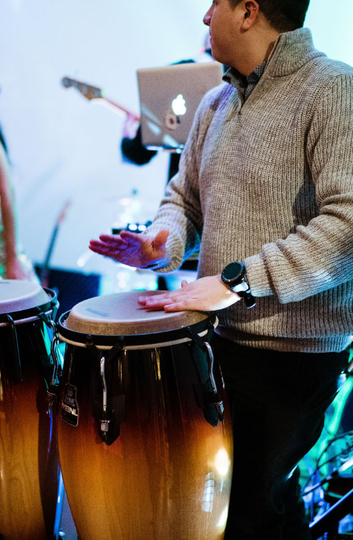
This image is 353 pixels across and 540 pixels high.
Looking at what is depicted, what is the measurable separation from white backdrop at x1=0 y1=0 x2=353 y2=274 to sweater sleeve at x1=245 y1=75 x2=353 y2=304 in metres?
2.14

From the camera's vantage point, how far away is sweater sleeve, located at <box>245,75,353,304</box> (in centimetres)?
84

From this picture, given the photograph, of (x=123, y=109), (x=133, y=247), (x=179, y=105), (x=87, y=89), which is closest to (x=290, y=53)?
(x=133, y=247)

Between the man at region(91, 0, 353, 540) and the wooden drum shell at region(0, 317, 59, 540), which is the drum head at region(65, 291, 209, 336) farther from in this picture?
the wooden drum shell at region(0, 317, 59, 540)

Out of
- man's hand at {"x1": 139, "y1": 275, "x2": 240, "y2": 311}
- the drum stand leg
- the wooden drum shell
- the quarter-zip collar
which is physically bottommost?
the drum stand leg

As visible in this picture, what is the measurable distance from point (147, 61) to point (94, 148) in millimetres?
690

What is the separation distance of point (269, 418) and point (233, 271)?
0.41 meters

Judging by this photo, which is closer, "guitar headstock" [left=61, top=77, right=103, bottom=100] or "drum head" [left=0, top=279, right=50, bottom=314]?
"drum head" [left=0, top=279, right=50, bottom=314]

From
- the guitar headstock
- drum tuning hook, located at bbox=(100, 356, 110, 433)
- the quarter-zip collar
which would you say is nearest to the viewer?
drum tuning hook, located at bbox=(100, 356, 110, 433)

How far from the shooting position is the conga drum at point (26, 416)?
1051mm

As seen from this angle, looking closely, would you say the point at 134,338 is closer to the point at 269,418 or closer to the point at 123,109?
the point at 269,418

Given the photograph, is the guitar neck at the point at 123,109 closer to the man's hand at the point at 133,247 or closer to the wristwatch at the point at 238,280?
the man's hand at the point at 133,247

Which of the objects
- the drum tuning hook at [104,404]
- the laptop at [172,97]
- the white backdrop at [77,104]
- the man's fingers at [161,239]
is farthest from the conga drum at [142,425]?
the white backdrop at [77,104]

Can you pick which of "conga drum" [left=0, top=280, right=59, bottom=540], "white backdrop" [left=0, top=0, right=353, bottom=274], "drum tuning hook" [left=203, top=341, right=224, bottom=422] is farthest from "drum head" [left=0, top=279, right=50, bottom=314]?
"white backdrop" [left=0, top=0, right=353, bottom=274]

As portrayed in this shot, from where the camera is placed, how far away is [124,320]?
2.80 ft
